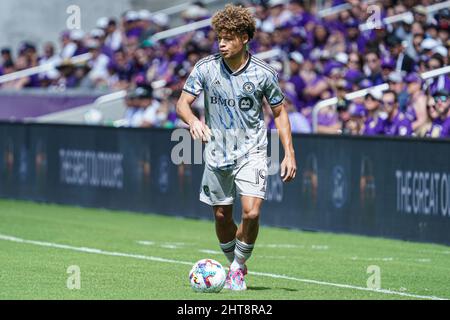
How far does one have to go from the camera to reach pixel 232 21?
1066 cm

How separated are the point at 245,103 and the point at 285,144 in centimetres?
49

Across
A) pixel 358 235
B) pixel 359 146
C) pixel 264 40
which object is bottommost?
pixel 358 235

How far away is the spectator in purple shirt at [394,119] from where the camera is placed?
1736 cm

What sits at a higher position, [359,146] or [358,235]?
[359,146]

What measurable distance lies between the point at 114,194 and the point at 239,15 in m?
10.9

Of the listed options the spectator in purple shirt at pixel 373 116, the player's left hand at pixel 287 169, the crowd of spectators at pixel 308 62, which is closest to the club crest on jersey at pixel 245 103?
the player's left hand at pixel 287 169

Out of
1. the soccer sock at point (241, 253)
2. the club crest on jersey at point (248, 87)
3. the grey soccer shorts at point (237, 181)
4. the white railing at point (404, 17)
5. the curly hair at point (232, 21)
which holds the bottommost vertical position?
the soccer sock at point (241, 253)

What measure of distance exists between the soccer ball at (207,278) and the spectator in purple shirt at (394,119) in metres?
7.36

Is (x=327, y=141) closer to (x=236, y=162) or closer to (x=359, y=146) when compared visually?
(x=359, y=146)

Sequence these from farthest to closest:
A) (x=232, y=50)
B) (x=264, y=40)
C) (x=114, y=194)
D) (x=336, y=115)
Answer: (x=264, y=40), (x=114, y=194), (x=336, y=115), (x=232, y=50)

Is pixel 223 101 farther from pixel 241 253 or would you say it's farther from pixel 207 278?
pixel 207 278

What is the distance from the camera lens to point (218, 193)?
35.8 feet

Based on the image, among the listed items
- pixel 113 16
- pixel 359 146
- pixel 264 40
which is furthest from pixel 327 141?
pixel 113 16

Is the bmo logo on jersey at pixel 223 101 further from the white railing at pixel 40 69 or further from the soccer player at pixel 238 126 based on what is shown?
the white railing at pixel 40 69
